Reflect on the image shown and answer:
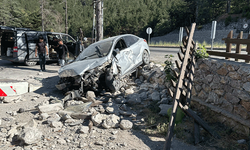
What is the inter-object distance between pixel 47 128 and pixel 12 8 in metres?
49.0

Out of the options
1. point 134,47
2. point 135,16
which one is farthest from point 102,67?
point 135,16

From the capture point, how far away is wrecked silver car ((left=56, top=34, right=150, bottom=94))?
6.36m

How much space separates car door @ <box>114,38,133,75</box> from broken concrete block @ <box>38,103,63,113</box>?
8.02ft

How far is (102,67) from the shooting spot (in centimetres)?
652

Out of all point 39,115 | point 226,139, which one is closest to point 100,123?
point 39,115

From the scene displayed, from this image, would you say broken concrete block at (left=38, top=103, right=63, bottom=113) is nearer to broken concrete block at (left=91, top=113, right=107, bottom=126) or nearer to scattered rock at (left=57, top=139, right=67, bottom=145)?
broken concrete block at (left=91, top=113, right=107, bottom=126)

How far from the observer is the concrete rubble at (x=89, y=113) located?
4156mm

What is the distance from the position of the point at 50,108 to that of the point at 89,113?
1189 mm

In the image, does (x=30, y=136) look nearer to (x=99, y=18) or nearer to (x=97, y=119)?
(x=97, y=119)

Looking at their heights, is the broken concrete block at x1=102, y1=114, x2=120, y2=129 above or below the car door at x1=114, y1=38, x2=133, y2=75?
below

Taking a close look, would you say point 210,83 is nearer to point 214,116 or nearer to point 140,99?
point 214,116

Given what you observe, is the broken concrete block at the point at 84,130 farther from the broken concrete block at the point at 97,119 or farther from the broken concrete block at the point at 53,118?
the broken concrete block at the point at 53,118

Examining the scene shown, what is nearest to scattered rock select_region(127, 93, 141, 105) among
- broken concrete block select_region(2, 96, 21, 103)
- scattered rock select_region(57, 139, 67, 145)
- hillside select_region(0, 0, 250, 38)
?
scattered rock select_region(57, 139, 67, 145)

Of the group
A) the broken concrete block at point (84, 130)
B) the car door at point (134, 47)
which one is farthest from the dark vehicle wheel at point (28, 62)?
the broken concrete block at point (84, 130)
